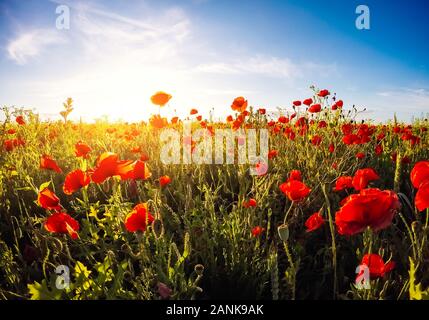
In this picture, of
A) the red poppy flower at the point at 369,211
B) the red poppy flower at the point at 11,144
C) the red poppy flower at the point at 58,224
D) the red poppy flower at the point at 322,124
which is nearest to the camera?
the red poppy flower at the point at 369,211

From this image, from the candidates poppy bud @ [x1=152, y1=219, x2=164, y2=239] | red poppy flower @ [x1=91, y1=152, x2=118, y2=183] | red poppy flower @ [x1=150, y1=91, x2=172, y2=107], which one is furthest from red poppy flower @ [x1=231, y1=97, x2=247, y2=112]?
red poppy flower @ [x1=91, y1=152, x2=118, y2=183]

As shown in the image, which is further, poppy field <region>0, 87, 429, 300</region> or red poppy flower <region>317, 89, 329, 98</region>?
red poppy flower <region>317, 89, 329, 98</region>

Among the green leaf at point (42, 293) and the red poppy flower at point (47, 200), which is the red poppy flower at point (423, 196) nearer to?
the green leaf at point (42, 293)

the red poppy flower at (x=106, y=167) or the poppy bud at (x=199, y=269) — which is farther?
the red poppy flower at (x=106, y=167)

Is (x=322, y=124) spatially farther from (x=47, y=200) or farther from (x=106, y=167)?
(x=47, y=200)

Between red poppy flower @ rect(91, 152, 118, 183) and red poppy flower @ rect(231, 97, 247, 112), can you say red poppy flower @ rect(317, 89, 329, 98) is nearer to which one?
red poppy flower @ rect(231, 97, 247, 112)

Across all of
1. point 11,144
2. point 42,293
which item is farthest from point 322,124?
point 11,144

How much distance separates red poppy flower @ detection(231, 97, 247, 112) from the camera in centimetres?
316

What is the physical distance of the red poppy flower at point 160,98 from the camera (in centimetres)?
283

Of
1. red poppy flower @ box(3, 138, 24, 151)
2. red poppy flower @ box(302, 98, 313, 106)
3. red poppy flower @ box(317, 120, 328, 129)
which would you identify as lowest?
red poppy flower @ box(3, 138, 24, 151)

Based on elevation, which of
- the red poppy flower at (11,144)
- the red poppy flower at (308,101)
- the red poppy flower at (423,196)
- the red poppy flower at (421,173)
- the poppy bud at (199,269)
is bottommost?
the poppy bud at (199,269)

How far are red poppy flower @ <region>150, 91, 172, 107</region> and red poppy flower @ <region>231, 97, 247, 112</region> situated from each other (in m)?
0.70

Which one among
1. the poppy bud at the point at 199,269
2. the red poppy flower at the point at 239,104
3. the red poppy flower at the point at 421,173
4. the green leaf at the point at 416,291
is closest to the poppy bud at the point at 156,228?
the poppy bud at the point at 199,269

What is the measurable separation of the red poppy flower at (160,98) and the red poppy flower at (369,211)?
2.19 m
